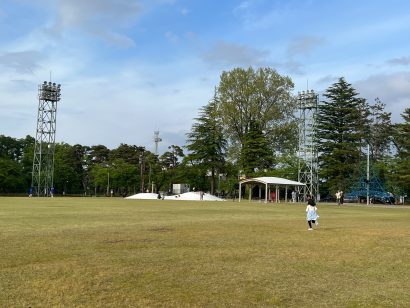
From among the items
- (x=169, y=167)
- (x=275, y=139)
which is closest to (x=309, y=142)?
(x=275, y=139)

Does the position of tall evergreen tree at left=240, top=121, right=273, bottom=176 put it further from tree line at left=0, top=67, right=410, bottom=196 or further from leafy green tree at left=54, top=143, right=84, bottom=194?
leafy green tree at left=54, top=143, right=84, bottom=194

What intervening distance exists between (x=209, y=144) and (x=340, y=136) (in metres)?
18.0

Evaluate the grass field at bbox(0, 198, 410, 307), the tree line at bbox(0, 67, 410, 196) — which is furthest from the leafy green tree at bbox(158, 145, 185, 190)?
the grass field at bbox(0, 198, 410, 307)

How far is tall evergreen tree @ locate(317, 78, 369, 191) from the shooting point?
199 feet

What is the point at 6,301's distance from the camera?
20.4 ft

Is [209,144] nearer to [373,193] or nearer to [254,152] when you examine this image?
[254,152]

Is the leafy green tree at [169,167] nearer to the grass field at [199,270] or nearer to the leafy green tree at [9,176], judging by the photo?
the leafy green tree at [9,176]

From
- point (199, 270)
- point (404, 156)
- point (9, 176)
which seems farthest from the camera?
point (9, 176)

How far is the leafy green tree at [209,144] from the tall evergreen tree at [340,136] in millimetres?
13619

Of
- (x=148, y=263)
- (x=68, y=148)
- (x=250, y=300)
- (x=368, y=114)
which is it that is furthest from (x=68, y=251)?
(x=68, y=148)

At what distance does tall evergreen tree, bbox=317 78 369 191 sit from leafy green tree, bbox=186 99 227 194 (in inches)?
536

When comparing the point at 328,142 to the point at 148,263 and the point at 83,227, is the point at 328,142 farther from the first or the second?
the point at 148,263

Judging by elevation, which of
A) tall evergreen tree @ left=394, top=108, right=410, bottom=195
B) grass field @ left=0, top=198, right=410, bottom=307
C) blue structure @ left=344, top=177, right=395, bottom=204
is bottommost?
grass field @ left=0, top=198, right=410, bottom=307

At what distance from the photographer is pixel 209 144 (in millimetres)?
62125
